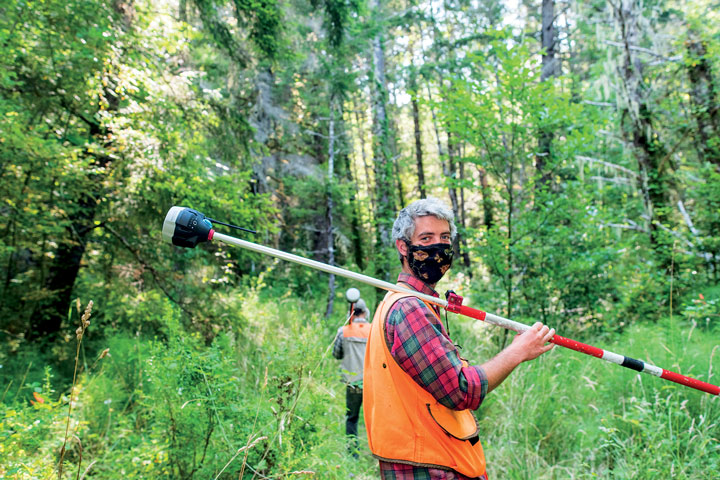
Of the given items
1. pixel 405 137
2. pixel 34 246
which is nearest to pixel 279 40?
pixel 34 246

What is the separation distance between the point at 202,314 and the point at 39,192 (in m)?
2.69

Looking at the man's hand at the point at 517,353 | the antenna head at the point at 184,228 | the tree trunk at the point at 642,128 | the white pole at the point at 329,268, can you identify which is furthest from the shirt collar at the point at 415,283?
the tree trunk at the point at 642,128

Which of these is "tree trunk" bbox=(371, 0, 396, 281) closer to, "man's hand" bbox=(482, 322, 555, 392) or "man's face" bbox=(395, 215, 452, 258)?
"man's face" bbox=(395, 215, 452, 258)

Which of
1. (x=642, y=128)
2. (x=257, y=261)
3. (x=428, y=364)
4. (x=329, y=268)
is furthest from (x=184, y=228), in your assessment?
(x=642, y=128)

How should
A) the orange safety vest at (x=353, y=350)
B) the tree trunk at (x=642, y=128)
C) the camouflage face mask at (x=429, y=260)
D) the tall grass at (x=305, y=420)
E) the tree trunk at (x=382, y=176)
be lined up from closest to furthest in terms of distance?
1. the camouflage face mask at (x=429, y=260)
2. the tall grass at (x=305, y=420)
3. the orange safety vest at (x=353, y=350)
4. the tree trunk at (x=642, y=128)
5. the tree trunk at (x=382, y=176)

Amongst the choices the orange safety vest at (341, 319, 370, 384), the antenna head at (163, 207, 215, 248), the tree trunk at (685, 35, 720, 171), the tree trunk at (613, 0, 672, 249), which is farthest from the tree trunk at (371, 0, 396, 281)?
the antenna head at (163, 207, 215, 248)

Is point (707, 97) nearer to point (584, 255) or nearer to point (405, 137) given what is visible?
point (584, 255)

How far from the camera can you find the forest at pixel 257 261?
10.5 ft

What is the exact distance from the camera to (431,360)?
1.74 metres

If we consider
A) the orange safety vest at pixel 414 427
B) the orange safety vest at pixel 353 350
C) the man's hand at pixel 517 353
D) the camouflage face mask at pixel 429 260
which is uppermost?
the camouflage face mask at pixel 429 260

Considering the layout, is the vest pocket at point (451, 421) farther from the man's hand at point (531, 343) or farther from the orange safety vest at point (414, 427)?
the man's hand at point (531, 343)

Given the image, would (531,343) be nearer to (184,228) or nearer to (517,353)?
(517,353)

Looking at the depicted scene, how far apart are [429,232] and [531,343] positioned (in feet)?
2.30

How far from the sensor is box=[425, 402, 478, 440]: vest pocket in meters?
1.80
